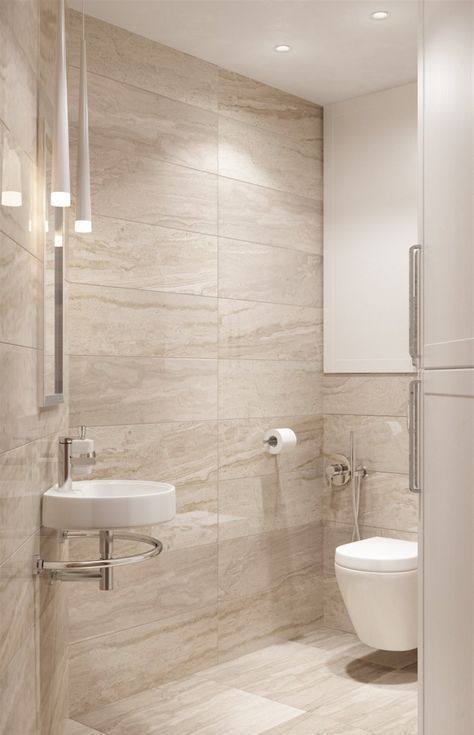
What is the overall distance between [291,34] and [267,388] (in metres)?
1.56

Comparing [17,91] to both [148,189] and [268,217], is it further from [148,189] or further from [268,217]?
[268,217]

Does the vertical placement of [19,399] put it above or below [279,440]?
above

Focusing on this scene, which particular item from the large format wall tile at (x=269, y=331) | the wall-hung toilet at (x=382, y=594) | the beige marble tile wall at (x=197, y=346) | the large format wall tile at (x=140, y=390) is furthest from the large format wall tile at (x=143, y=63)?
the wall-hung toilet at (x=382, y=594)

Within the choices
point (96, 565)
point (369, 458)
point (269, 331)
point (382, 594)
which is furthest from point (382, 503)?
point (96, 565)

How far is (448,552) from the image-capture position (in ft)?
5.48

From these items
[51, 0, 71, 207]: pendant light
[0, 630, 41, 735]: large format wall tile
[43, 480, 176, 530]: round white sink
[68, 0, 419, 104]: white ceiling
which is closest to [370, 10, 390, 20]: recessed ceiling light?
[68, 0, 419, 104]: white ceiling

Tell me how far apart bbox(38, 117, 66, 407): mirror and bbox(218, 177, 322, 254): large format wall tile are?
1.23 metres

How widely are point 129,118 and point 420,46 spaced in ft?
5.05

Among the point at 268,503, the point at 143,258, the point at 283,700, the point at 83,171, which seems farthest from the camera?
the point at 268,503

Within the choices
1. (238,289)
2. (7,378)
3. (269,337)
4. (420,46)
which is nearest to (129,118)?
(238,289)

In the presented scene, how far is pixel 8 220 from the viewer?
1.67 m

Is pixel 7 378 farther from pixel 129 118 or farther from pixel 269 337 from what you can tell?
pixel 269 337

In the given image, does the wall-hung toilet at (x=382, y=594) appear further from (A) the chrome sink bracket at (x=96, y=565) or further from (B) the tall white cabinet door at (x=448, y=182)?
(B) the tall white cabinet door at (x=448, y=182)

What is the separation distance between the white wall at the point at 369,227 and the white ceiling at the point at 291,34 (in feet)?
0.72
